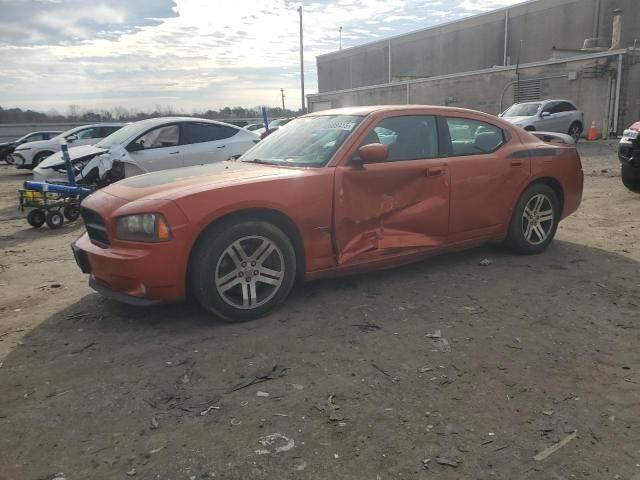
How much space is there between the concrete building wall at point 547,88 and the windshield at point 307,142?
2209cm

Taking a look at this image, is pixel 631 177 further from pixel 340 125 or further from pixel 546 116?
pixel 546 116

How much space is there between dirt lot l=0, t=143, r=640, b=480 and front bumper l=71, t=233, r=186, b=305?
11.1 inches

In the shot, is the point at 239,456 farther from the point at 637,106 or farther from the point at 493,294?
the point at 637,106

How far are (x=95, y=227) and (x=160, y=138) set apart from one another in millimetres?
5533

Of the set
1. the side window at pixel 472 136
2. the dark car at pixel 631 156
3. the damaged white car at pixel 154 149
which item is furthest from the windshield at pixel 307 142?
the dark car at pixel 631 156

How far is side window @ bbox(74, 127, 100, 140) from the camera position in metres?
15.5

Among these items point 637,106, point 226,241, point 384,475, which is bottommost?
point 384,475

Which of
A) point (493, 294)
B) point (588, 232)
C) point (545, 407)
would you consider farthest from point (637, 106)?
point (545, 407)

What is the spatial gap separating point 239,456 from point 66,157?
7.63m

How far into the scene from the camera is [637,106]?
21.8 metres

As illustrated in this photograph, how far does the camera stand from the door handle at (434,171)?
4.35m

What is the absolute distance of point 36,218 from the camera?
26.1 ft

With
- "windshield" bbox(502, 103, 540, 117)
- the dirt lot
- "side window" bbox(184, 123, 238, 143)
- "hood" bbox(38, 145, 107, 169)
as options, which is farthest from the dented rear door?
"windshield" bbox(502, 103, 540, 117)

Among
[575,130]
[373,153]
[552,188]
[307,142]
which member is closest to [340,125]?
[307,142]
